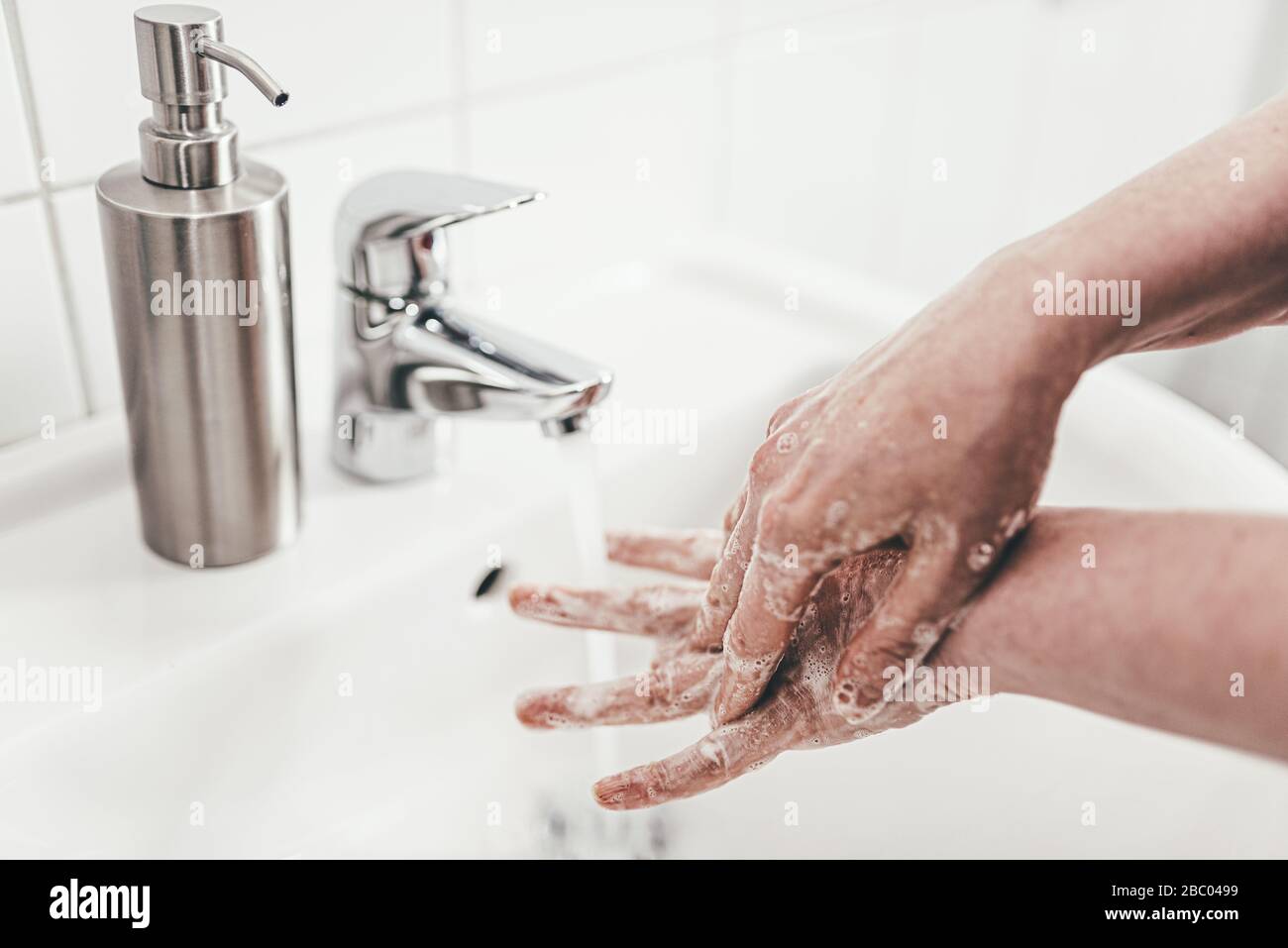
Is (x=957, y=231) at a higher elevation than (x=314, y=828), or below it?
higher

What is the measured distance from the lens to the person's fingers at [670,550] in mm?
466

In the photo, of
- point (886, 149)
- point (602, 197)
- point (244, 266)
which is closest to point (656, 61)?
point (602, 197)

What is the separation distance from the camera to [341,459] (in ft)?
1.86

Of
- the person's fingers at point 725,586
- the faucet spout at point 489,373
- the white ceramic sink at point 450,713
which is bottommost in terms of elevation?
the white ceramic sink at point 450,713

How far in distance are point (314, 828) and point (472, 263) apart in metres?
0.33

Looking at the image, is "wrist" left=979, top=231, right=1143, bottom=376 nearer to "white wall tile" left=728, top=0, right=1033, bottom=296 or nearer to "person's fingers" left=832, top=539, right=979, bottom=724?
"person's fingers" left=832, top=539, right=979, bottom=724

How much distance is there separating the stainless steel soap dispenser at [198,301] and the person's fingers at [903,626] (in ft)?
0.81

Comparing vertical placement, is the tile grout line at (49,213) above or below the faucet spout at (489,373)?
above

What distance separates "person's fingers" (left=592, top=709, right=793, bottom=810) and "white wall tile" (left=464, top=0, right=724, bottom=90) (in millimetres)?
396

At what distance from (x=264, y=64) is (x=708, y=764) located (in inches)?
14.5

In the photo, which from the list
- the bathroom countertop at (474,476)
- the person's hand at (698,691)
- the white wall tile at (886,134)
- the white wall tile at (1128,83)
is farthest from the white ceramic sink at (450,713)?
A: the white wall tile at (1128,83)

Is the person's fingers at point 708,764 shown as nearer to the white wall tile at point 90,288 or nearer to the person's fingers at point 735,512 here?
the person's fingers at point 735,512

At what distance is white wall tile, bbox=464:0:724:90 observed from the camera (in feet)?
2.03
